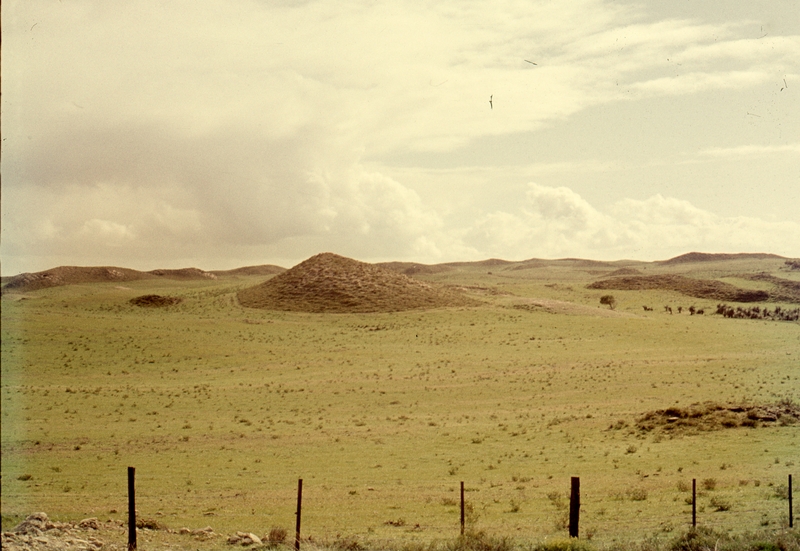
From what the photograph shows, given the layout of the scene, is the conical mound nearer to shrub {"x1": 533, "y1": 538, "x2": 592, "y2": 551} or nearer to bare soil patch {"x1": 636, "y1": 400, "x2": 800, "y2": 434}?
bare soil patch {"x1": 636, "y1": 400, "x2": 800, "y2": 434}

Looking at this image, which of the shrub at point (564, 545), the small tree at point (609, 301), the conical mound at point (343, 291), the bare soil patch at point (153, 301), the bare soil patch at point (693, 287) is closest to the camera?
the shrub at point (564, 545)

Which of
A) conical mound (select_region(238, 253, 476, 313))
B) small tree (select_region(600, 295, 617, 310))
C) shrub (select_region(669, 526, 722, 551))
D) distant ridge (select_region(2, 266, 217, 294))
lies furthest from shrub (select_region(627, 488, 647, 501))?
distant ridge (select_region(2, 266, 217, 294))

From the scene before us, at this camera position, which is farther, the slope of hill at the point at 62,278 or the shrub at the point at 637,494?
the slope of hill at the point at 62,278

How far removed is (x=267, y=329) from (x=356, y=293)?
76.3 feet

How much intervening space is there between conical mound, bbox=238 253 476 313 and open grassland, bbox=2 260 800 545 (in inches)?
486

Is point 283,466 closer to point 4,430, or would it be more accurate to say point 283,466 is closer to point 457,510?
point 457,510

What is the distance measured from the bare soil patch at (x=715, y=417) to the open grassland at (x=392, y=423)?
94 cm

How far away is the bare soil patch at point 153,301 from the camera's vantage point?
9312 centimetres

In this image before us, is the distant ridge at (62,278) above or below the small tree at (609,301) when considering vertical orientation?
above

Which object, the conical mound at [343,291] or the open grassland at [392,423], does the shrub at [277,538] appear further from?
the conical mound at [343,291]

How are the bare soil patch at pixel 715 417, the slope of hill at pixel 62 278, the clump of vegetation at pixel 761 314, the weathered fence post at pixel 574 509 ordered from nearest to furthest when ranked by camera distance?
the weathered fence post at pixel 574 509
the bare soil patch at pixel 715 417
the clump of vegetation at pixel 761 314
the slope of hill at pixel 62 278

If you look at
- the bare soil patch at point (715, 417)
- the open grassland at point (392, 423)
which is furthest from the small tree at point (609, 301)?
the bare soil patch at point (715, 417)

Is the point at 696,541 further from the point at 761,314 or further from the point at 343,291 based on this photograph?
the point at 761,314

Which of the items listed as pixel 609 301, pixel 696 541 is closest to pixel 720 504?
pixel 696 541
